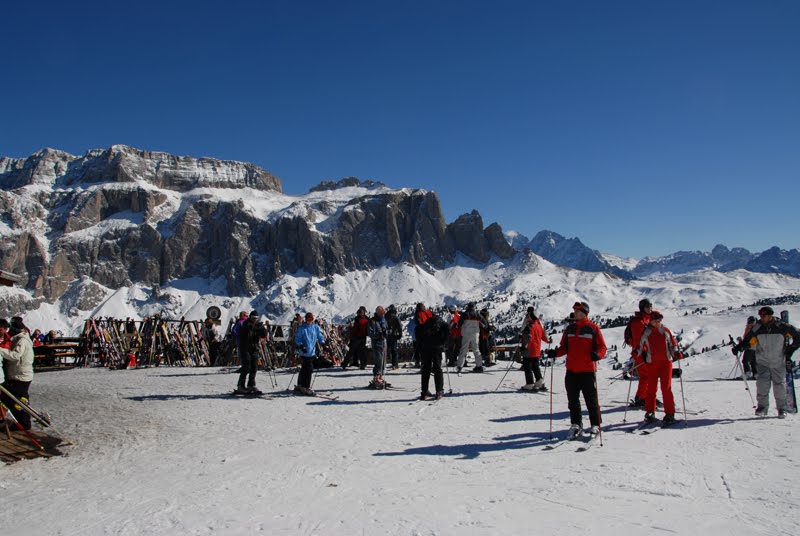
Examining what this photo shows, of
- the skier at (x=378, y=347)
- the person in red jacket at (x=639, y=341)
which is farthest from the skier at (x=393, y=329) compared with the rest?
the person in red jacket at (x=639, y=341)

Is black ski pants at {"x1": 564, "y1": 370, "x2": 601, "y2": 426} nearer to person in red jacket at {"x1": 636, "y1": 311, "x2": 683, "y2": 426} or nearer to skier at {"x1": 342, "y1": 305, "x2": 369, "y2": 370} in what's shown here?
person in red jacket at {"x1": 636, "y1": 311, "x2": 683, "y2": 426}

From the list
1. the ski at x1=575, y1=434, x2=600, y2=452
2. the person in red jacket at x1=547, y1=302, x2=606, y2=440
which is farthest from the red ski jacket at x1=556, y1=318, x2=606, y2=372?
the ski at x1=575, y1=434, x2=600, y2=452

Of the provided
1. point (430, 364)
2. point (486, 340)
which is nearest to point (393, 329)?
point (430, 364)

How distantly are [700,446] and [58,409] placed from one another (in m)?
12.9

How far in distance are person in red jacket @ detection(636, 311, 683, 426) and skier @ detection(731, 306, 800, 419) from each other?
1931mm

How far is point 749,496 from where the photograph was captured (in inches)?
215

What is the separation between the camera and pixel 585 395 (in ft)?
27.5

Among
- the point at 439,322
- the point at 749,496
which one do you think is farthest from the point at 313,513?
the point at 439,322

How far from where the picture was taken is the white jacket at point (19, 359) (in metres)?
8.99

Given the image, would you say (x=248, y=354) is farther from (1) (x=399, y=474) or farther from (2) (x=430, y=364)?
(1) (x=399, y=474)

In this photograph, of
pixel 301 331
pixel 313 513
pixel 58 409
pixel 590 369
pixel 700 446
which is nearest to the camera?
pixel 313 513

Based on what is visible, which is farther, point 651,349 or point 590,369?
point 651,349

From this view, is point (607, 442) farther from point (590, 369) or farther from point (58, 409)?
point (58, 409)

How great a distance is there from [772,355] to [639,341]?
231 cm
